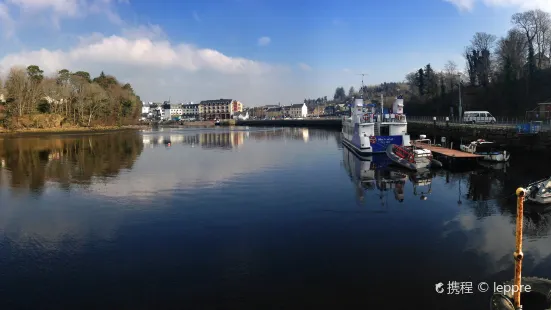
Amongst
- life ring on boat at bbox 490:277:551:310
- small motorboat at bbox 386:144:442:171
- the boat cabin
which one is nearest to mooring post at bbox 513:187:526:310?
life ring on boat at bbox 490:277:551:310

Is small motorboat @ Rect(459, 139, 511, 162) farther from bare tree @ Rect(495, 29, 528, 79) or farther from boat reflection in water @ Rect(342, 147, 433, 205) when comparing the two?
bare tree @ Rect(495, 29, 528, 79)

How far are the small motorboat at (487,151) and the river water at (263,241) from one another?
4.61 metres

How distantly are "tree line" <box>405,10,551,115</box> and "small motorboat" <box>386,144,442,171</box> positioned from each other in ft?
139

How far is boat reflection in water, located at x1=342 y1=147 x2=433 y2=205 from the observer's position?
25141 millimetres

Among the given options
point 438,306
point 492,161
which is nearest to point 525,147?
point 492,161

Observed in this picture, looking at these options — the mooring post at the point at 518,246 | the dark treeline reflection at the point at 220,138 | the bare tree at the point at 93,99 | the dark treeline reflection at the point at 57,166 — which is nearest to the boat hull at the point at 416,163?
the mooring post at the point at 518,246

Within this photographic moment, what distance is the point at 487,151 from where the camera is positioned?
41875mm

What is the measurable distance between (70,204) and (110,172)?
13.0 metres

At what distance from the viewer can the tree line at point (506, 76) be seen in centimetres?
6725

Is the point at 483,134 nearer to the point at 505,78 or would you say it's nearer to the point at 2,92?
the point at 505,78

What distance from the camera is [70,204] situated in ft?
74.8

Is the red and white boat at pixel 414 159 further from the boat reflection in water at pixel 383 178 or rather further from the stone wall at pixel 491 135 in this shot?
the stone wall at pixel 491 135

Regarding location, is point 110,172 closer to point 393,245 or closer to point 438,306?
point 393,245

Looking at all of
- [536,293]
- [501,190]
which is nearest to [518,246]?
[536,293]
